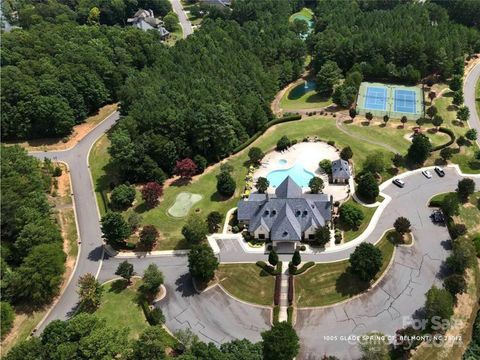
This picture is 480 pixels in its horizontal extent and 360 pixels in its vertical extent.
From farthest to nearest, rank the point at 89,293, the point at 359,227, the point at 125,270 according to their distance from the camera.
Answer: the point at 359,227, the point at 125,270, the point at 89,293

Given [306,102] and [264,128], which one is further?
[306,102]

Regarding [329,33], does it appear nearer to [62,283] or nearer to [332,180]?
[332,180]

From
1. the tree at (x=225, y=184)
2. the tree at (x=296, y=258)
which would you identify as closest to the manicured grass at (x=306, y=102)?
the tree at (x=225, y=184)

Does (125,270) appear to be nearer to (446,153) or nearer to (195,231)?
(195,231)

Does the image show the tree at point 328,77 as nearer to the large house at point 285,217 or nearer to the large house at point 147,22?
the large house at point 285,217

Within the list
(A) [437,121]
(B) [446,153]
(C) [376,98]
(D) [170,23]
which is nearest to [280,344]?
(B) [446,153]

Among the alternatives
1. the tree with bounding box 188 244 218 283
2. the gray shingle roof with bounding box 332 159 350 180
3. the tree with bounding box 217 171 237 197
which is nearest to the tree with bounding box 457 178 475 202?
the gray shingle roof with bounding box 332 159 350 180

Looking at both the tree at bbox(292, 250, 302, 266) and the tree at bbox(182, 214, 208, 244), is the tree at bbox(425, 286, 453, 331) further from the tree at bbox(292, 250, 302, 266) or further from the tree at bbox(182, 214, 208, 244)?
the tree at bbox(182, 214, 208, 244)
